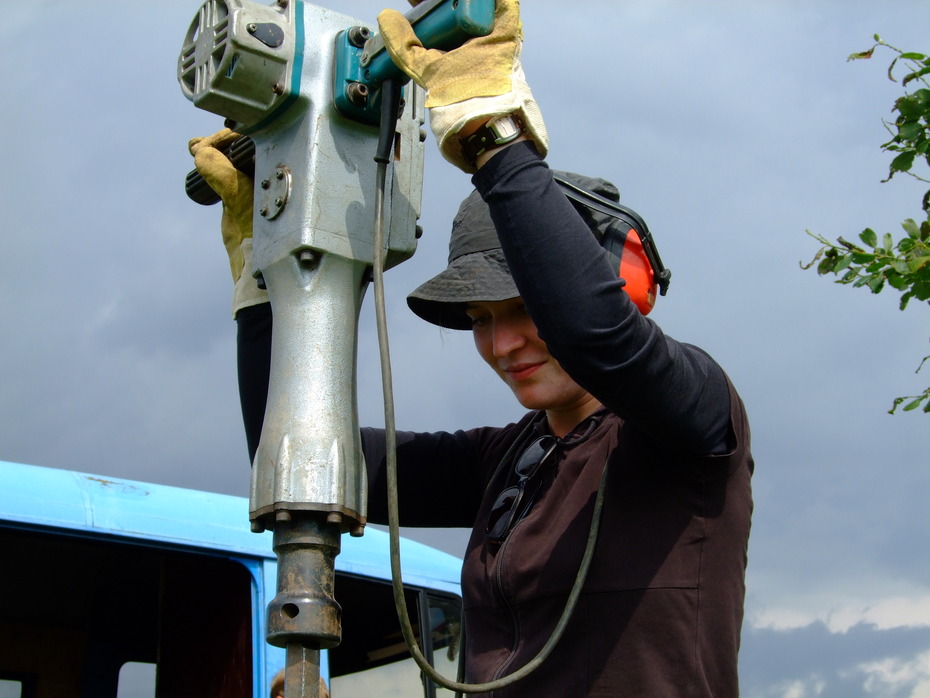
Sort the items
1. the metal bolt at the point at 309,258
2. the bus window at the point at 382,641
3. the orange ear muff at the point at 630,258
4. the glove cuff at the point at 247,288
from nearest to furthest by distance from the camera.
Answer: the metal bolt at the point at 309,258, the orange ear muff at the point at 630,258, the glove cuff at the point at 247,288, the bus window at the point at 382,641

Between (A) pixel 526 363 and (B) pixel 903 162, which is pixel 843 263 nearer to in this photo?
(B) pixel 903 162

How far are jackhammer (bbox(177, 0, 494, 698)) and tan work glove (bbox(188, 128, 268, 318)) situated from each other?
0.66 ft

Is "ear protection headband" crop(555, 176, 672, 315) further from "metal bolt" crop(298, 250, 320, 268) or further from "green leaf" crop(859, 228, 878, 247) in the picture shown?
"green leaf" crop(859, 228, 878, 247)

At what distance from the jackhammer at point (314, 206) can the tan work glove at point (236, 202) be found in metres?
0.20

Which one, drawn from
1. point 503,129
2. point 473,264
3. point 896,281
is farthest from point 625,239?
point 896,281

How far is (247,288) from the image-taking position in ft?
7.36

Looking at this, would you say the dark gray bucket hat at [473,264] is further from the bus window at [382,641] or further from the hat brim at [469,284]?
the bus window at [382,641]

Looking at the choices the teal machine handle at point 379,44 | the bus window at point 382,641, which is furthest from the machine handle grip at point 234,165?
the bus window at point 382,641

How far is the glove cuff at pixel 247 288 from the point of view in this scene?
2.22 m

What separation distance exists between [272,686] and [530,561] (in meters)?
1.87

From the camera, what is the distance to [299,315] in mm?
1837

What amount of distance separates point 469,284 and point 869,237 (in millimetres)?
2203

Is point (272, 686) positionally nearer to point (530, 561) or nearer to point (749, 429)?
point (530, 561)

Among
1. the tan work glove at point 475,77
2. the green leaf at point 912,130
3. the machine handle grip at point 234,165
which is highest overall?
the green leaf at point 912,130
